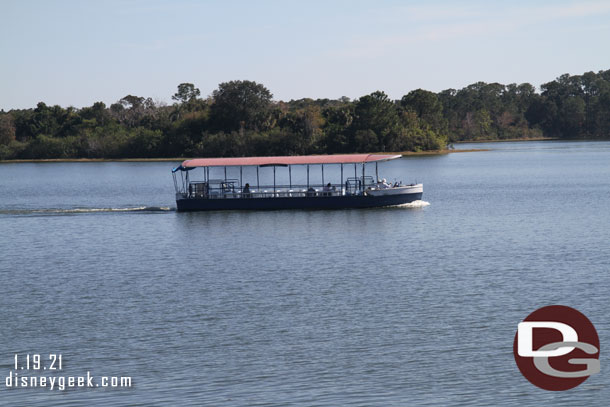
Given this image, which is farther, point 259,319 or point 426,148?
point 426,148

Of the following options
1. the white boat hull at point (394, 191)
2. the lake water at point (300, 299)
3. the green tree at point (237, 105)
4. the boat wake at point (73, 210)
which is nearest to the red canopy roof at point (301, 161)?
the white boat hull at point (394, 191)

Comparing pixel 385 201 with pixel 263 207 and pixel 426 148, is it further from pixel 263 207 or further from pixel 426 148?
pixel 426 148

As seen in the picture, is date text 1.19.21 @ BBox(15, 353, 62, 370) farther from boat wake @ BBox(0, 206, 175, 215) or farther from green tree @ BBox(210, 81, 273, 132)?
green tree @ BBox(210, 81, 273, 132)

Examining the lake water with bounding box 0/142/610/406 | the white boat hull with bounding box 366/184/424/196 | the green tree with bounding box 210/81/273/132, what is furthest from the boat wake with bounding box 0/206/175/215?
the green tree with bounding box 210/81/273/132

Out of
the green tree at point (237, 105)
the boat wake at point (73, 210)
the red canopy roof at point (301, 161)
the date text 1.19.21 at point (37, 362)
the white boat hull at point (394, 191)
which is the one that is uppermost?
the green tree at point (237, 105)

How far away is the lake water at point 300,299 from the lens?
25.3 meters

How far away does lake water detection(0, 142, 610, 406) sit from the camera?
25.3 metres

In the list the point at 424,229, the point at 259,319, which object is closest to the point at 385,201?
the point at 424,229

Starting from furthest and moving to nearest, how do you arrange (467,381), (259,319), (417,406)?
(259,319) → (467,381) → (417,406)

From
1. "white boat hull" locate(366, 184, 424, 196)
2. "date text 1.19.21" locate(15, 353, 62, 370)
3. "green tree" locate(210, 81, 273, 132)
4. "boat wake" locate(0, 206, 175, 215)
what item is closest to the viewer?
"date text 1.19.21" locate(15, 353, 62, 370)

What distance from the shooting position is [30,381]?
2627 cm

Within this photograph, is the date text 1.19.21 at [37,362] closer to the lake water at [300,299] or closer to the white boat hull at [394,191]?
the lake water at [300,299]

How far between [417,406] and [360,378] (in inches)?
109

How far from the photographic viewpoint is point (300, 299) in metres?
36.4
